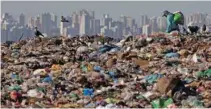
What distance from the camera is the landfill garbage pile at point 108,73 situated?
8.53 m

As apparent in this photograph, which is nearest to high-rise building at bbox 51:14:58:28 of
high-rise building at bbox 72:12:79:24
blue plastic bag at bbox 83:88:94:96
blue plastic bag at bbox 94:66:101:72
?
high-rise building at bbox 72:12:79:24

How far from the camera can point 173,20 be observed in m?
15.0

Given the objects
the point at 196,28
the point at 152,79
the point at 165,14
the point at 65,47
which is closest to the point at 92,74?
the point at 152,79

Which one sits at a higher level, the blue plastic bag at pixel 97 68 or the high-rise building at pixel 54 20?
the high-rise building at pixel 54 20

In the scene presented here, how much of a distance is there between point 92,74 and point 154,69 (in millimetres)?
1598

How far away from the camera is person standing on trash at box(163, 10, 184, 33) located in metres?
15.0

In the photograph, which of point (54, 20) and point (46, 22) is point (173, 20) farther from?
point (54, 20)

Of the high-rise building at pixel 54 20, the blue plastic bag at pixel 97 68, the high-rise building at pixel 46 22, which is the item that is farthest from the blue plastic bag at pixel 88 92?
the high-rise building at pixel 54 20

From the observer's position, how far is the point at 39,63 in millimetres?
11406

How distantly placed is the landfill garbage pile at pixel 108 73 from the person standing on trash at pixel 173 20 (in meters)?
0.57

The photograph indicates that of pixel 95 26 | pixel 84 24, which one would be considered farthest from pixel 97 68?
pixel 95 26

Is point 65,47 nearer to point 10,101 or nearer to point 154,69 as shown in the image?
point 154,69

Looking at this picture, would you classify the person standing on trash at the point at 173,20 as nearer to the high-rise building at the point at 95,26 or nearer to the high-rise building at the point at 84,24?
the high-rise building at the point at 84,24

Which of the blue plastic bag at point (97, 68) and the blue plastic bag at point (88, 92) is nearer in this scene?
the blue plastic bag at point (88, 92)
